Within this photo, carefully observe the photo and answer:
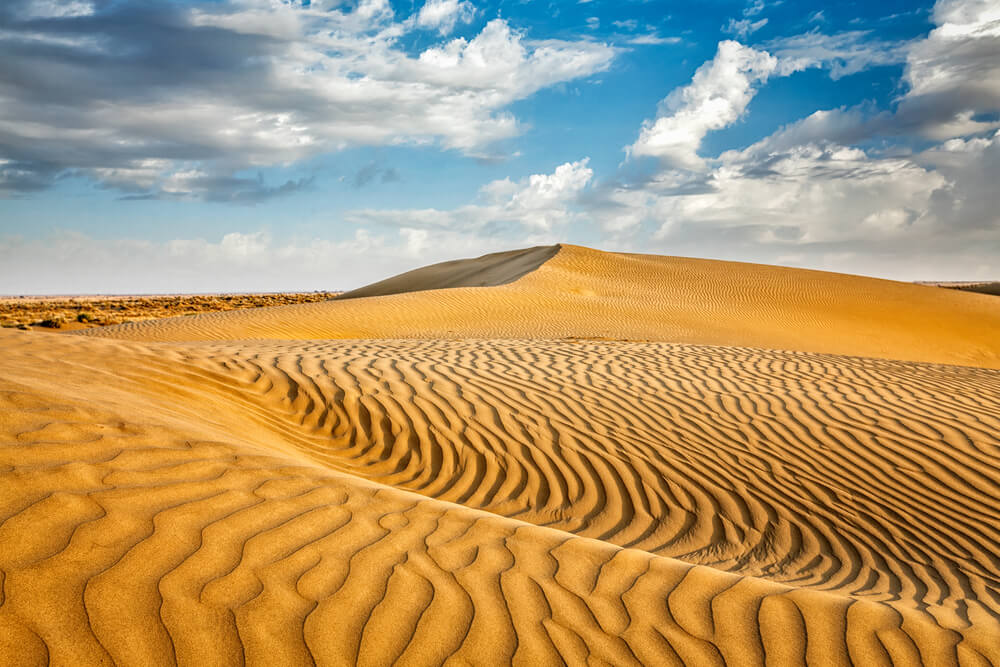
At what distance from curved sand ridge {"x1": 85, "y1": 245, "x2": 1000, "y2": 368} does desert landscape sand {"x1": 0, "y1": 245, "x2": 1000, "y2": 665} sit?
28.7ft

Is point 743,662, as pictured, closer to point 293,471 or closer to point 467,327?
point 293,471

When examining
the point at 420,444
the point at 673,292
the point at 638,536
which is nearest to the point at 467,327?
the point at 673,292

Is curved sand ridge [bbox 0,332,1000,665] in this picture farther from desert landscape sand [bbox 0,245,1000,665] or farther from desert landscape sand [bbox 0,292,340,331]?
desert landscape sand [bbox 0,292,340,331]

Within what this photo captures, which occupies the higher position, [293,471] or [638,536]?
[293,471]

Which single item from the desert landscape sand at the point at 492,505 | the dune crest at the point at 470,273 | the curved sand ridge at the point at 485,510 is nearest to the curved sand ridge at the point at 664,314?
the dune crest at the point at 470,273

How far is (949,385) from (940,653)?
23.9 feet

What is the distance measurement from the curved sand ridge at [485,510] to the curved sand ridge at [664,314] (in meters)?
9.93

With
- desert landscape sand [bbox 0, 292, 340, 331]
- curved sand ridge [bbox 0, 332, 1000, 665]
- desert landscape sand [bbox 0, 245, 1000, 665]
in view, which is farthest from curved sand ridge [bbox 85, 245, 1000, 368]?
curved sand ridge [bbox 0, 332, 1000, 665]

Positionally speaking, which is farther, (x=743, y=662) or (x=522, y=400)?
(x=522, y=400)

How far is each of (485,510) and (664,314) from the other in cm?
1941

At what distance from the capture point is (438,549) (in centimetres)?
310

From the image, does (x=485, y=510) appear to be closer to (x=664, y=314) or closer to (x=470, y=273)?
(x=664, y=314)

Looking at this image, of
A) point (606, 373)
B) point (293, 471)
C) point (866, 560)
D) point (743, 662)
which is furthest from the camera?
point (606, 373)

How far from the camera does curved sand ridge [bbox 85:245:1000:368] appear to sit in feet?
63.0
